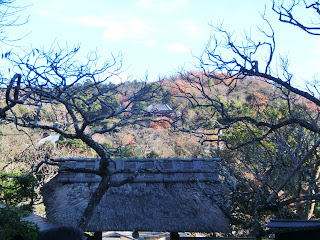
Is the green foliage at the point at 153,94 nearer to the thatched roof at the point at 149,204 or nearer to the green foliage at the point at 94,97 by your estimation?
the green foliage at the point at 94,97

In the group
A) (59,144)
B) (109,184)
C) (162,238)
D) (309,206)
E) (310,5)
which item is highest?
(310,5)

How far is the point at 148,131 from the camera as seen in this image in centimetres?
2509

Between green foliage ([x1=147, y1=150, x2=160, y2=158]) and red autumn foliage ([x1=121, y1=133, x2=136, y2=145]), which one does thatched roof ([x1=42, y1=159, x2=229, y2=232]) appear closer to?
green foliage ([x1=147, y1=150, x2=160, y2=158])

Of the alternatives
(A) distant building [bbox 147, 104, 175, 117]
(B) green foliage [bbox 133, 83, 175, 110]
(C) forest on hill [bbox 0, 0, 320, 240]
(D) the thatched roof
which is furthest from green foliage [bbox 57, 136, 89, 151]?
(D) the thatched roof

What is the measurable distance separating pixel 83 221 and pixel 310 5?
536cm

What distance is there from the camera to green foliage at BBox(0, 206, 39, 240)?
18.1ft

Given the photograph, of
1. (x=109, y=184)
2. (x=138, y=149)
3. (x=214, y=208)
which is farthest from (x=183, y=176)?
(x=138, y=149)

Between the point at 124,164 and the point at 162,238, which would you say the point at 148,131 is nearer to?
the point at 162,238

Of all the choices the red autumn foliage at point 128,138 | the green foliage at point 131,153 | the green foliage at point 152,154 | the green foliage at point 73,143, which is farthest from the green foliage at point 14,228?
the red autumn foliage at point 128,138

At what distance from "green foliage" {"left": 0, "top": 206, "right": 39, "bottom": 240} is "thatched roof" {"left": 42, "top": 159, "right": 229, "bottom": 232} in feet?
8.71

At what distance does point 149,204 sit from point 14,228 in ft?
12.5

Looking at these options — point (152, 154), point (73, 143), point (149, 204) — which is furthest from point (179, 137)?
point (149, 204)

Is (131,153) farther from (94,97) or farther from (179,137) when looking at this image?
(94,97)

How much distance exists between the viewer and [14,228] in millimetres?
5703
